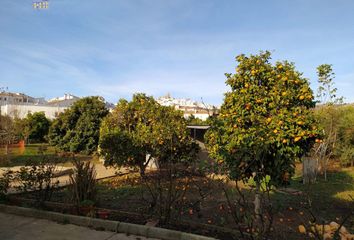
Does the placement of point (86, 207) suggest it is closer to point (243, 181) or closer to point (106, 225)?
point (106, 225)

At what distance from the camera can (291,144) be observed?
16.8 ft

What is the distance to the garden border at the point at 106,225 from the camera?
165 inches

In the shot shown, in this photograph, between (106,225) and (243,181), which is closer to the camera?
(106,225)

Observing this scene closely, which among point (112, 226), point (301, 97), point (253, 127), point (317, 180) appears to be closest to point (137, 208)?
point (112, 226)

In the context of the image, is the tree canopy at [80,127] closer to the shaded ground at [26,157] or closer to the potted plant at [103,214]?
the shaded ground at [26,157]

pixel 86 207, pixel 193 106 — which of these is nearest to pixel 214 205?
pixel 86 207

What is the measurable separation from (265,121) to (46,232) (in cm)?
406

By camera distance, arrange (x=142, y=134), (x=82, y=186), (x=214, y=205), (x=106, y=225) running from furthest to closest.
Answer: (x=142, y=134) < (x=214, y=205) < (x=82, y=186) < (x=106, y=225)

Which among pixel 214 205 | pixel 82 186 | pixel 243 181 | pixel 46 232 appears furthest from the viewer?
pixel 214 205

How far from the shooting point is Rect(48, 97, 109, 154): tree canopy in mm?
17469

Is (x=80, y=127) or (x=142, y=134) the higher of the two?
(x=80, y=127)

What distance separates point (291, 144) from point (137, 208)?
3265 millimetres

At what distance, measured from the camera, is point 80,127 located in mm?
17625

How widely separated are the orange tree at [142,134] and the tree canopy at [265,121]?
3.30m
